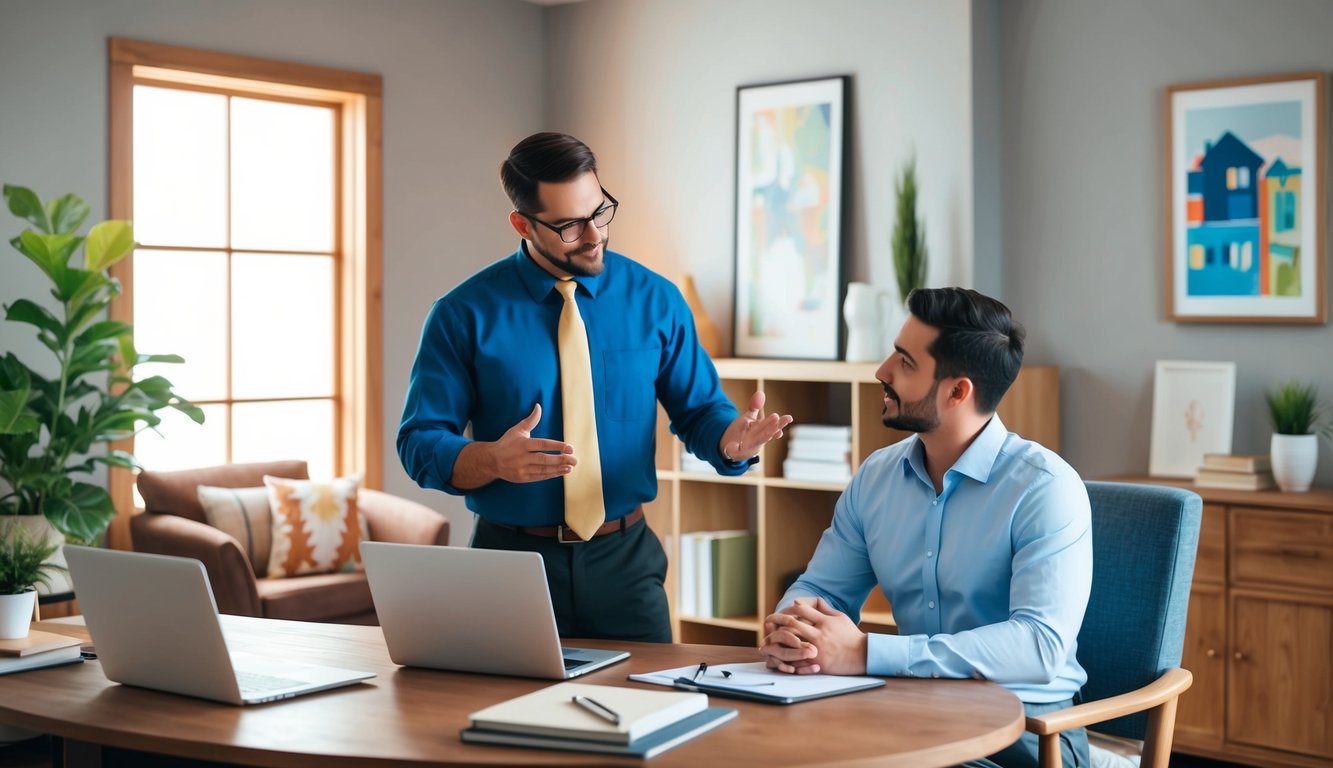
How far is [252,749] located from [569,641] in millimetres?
724

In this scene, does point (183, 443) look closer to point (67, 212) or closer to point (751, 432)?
point (67, 212)

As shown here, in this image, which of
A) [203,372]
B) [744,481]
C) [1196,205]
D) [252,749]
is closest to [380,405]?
[203,372]

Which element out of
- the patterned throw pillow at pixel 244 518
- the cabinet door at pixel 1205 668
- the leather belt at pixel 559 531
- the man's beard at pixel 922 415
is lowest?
the cabinet door at pixel 1205 668

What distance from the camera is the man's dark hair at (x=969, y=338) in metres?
2.38

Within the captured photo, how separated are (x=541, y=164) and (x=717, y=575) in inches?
107

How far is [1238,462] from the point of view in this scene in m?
4.21

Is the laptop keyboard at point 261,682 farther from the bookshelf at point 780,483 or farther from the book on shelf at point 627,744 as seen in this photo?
the bookshelf at point 780,483

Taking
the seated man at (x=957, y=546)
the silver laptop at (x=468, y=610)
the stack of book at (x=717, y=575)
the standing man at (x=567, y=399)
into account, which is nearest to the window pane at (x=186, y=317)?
Result: the stack of book at (x=717, y=575)

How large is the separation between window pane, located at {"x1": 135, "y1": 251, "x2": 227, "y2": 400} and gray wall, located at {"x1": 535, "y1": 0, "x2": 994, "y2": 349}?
167 centimetres

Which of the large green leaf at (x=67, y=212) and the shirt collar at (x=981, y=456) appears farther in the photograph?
the large green leaf at (x=67, y=212)

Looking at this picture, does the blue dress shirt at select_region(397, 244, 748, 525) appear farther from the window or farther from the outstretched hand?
the window

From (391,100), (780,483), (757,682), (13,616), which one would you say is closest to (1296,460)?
(780,483)

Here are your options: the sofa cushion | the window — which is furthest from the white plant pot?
the window

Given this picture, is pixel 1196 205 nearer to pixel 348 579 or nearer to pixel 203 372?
pixel 348 579
